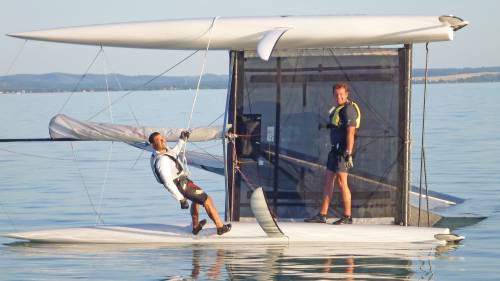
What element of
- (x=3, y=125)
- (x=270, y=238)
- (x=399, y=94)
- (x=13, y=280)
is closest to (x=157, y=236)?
(x=270, y=238)

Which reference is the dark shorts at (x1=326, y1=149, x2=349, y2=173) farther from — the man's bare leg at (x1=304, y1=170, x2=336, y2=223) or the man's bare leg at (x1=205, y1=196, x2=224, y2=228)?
the man's bare leg at (x1=205, y1=196, x2=224, y2=228)

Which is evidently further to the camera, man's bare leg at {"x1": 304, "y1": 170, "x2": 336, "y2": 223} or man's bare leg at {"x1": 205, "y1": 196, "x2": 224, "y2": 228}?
man's bare leg at {"x1": 304, "y1": 170, "x2": 336, "y2": 223}

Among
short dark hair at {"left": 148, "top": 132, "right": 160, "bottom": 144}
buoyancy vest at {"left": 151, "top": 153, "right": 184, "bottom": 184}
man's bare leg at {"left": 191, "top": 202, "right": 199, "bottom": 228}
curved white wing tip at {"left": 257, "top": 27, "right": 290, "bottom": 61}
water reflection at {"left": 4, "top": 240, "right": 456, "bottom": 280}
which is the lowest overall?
water reflection at {"left": 4, "top": 240, "right": 456, "bottom": 280}

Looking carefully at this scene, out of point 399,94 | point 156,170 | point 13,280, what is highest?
point 399,94

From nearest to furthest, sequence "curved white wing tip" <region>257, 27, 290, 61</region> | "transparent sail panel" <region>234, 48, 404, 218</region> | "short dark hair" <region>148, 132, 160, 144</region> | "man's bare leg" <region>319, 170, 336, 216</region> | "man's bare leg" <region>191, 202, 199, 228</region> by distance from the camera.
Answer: "curved white wing tip" <region>257, 27, 290, 61</region>
"short dark hair" <region>148, 132, 160, 144</region>
"man's bare leg" <region>191, 202, 199, 228</region>
"man's bare leg" <region>319, 170, 336, 216</region>
"transparent sail panel" <region>234, 48, 404, 218</region>

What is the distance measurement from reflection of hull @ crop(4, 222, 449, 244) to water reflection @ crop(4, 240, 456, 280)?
0.14m

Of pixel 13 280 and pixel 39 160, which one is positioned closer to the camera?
pixel 13 280

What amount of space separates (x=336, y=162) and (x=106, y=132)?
2.95 metres

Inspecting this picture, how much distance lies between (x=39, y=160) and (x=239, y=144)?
16303mm

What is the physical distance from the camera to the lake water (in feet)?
42.7

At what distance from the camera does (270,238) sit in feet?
48.4

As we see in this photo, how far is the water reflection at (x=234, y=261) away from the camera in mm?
12773

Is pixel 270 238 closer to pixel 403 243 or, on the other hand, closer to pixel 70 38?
pixel 403 243

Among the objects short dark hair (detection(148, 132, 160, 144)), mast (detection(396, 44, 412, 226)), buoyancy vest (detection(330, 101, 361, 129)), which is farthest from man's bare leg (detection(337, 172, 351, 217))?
short dark hair (detection(148, 132, 160, 144))
